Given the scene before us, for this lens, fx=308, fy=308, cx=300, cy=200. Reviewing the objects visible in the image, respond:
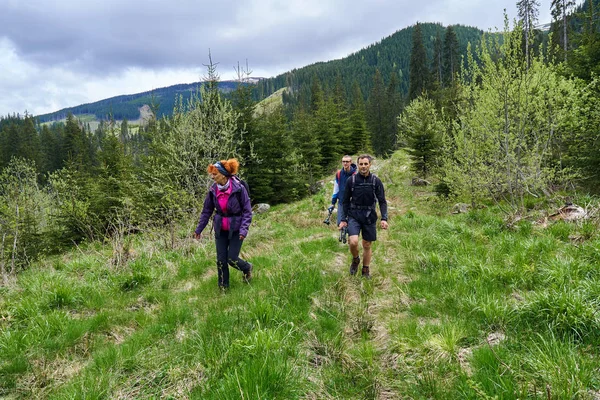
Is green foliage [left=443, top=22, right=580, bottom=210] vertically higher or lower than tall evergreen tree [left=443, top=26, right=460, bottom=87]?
lower

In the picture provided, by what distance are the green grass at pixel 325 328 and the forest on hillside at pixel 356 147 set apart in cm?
294

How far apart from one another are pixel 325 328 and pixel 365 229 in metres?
2.27

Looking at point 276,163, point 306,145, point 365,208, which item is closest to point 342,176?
point 365,208

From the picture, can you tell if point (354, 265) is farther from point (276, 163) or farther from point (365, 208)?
point (276, 163)

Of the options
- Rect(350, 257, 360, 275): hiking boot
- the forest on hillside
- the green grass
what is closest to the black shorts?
Rect(350, 257, 360, 275): hiking boot

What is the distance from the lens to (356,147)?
37812mm

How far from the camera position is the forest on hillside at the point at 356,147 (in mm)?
8891

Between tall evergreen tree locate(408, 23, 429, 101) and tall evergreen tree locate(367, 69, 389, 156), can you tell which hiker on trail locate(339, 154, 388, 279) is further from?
tall evergreen tree locate(408, 23, 429, 101)

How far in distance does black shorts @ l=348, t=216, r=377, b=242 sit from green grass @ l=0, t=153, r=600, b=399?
82 centimetres

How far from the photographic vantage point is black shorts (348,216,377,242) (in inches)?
229

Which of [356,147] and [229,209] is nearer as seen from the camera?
[229,209]

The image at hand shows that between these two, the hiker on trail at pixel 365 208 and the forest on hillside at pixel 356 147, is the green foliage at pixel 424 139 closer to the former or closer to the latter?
the forest on hillside at pixel 356 147

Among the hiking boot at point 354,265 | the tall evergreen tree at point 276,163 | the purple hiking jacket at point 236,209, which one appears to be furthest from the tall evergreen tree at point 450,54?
the purple hiking jacket at point 236,209

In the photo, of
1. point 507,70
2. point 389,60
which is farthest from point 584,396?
point 389,60
